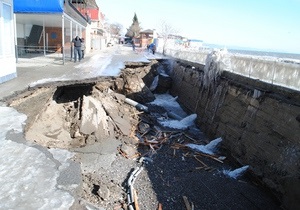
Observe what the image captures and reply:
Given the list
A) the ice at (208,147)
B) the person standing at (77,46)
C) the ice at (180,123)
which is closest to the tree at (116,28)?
the person standing at (77,46)

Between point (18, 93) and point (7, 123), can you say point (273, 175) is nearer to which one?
point (7, 123)

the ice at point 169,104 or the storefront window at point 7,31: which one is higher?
the storefront window at point 7,31

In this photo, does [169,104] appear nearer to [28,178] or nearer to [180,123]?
[180,123]

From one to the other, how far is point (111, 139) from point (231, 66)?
18.8 feet

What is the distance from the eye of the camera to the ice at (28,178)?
356 cm

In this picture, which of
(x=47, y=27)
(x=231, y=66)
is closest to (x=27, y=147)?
(x=231, y=66)

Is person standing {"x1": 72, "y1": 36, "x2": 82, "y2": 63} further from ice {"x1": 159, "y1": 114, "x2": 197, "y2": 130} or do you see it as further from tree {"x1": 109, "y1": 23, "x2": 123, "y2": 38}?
tree {"x1": 109, "y1": 23, "x2": 123, "y2": 38}

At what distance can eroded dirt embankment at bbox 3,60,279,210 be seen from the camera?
5660 mm

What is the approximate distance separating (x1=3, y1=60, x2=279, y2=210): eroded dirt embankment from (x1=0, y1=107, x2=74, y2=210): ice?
35cm

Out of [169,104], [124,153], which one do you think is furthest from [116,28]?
[124,153]

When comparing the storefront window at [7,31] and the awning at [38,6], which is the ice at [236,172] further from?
the awning at [38,6]

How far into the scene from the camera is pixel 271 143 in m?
6.74

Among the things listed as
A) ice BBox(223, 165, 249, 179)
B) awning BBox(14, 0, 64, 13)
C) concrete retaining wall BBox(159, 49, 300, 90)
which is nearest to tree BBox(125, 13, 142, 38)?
awning BBox(14, 0, 64, 13)

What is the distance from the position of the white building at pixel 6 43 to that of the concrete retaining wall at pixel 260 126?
26.2 ft
